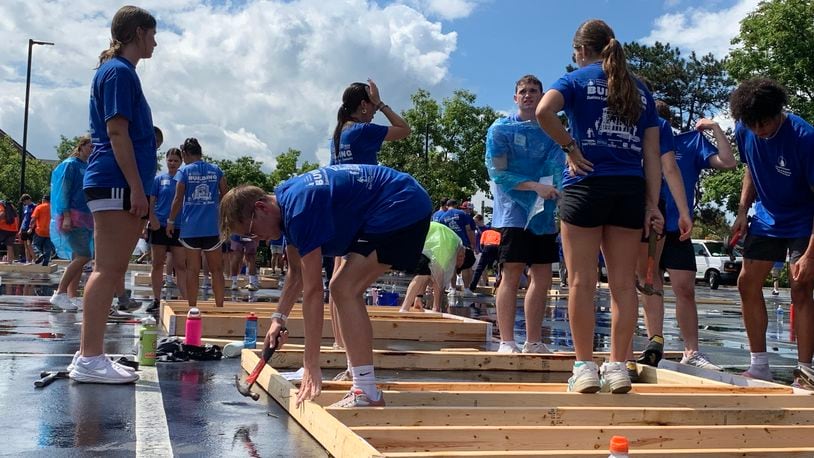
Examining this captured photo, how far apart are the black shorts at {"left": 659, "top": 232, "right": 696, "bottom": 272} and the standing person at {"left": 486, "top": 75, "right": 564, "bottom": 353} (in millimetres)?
896

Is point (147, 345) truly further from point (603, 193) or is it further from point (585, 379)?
point (603, 193)

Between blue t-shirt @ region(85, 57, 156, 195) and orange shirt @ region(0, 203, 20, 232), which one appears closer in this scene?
blue t-shirt @ region(85, 57, 156, 195)

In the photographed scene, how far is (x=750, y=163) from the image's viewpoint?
6.67 meters

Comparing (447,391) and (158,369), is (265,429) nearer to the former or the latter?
(447,391)

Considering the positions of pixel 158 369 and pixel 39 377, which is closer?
pixel 39 377

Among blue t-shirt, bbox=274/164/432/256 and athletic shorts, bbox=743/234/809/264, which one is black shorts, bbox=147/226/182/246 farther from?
athletic shorts, bbox=743/234/809/264

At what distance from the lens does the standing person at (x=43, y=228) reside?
2142 centimetres

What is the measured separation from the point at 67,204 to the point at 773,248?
742 cm

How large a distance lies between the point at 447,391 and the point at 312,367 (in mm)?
835

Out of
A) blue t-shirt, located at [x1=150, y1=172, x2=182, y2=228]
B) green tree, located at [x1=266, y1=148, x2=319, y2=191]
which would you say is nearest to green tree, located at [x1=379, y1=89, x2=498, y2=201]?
green tree, located at [x1=266, y1=148, x2=319, y2=191]

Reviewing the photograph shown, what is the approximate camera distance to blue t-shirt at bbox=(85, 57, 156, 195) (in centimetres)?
550

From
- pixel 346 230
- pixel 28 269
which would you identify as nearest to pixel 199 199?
pixel 346 230

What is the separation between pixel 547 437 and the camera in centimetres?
384

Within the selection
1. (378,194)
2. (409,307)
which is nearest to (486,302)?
(409,307)
